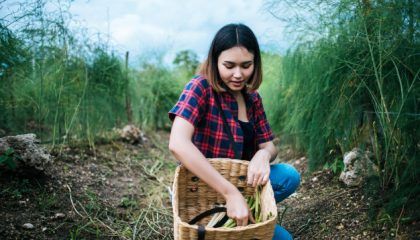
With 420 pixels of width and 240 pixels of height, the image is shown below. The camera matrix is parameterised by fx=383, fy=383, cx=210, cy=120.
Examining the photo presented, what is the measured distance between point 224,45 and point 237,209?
796mm

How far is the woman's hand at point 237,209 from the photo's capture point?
148cm

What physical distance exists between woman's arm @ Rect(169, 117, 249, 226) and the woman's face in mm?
395

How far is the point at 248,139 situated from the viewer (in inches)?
81.4

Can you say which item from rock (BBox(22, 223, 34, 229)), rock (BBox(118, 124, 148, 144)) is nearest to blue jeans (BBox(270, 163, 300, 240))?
rock (BBox(22, 223, 34, 229))

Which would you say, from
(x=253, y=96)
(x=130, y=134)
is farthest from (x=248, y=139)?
(x=130, y=134)

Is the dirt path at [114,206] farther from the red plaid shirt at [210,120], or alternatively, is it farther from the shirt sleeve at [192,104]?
the shirt sleeve at [192,104]

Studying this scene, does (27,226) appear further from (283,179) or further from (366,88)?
(366,88)

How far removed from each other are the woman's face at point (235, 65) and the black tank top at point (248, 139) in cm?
24

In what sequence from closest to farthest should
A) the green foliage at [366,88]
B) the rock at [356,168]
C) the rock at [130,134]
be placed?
1. the green foliage at [366,88]
2. the rock at [356,168]
3. the rock at [130,134]

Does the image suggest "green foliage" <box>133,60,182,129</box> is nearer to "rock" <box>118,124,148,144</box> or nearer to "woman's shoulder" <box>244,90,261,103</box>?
"rock" <box>118,124,148,144</box>

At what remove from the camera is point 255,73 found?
2.04m

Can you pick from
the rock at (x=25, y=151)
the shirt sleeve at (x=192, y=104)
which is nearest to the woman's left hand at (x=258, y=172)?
the shirt sleeve at (x=192, y=104)

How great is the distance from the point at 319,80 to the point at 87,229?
178 centimetres

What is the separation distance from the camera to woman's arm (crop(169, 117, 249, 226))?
4.92ft
